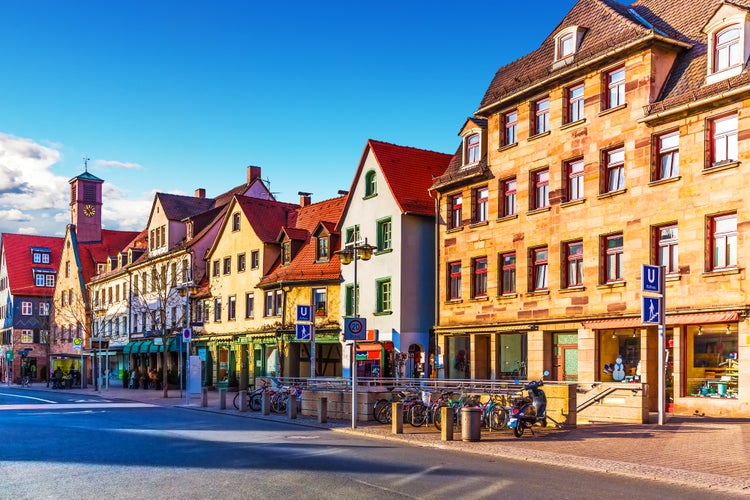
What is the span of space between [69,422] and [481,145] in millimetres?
18505

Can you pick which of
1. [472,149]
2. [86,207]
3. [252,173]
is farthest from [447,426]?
[86,207]

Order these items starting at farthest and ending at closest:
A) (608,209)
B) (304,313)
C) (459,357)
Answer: (459,357) → (608,209) → (304,313)

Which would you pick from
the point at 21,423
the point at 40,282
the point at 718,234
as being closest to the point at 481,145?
the point at 718,234

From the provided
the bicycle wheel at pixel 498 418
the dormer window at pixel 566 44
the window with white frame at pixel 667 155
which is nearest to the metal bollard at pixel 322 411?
the bicycle wheel at pixel 498 418

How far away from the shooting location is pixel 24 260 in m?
94.7

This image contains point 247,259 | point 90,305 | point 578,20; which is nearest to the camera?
point 578,20

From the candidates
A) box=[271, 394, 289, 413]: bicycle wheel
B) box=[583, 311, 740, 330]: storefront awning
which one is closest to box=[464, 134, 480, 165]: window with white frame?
box=[583, 311, 740, 330]: storefront awning

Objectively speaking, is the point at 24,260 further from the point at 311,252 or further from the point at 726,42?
the point at 726,42

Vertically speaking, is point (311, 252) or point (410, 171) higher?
point (410, 171)

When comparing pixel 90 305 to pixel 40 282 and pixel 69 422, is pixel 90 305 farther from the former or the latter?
pixel 69 422

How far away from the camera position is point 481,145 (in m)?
35.3

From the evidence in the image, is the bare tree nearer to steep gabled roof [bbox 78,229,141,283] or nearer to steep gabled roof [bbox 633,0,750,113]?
steep gabled roof [bbox 78,229,141,283]

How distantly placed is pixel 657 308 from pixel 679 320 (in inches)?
171

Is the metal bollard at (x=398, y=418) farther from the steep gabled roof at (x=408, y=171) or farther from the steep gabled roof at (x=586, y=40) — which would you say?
the steep gabled roof at (x=408, y=171)
